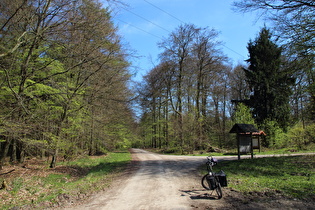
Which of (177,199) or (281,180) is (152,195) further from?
(281,180)

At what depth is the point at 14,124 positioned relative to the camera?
759cm

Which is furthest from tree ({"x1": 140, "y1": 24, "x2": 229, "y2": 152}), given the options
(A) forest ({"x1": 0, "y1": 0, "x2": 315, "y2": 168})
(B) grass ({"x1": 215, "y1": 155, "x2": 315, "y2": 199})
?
(B) grass ({"x1": 215, "y1": 155, "x2": 315, "y2": 199})

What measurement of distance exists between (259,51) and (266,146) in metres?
14.1

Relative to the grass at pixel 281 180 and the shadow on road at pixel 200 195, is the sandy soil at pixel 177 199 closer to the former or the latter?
the shadow on road at pixel 200 195

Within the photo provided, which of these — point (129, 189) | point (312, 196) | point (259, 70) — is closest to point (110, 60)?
point (129, 189)

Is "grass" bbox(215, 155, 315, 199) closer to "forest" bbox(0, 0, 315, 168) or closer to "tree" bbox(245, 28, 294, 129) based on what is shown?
"forest" bbox(0, 0, 315, 168)

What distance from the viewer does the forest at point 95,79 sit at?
814 centimetres

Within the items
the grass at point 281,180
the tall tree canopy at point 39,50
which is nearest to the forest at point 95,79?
the tall tree canopy at point 39,50

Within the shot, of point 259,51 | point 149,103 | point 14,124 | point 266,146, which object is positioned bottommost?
point 266,146

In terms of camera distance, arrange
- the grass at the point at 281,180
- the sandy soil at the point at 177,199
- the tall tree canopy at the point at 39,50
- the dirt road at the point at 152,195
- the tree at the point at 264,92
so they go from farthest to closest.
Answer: the tree at the point at 264,92 < the tall tree canopy at the point at 39,50 < the grass at the point at 281,180 < the dirt road at the point at 152,195 < the sandy soil at the point at 177,199

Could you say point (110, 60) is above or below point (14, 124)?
above

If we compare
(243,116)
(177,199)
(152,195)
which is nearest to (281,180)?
(177,199)

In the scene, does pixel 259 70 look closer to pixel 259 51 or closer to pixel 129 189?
pixel 259 51

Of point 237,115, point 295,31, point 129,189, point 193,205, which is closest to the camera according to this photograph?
point 193,205
